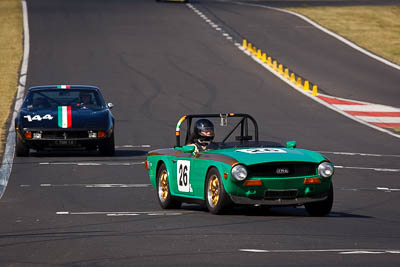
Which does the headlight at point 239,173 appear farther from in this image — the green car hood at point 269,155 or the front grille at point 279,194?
the front grille at point 279,194

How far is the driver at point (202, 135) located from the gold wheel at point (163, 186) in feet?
2.07

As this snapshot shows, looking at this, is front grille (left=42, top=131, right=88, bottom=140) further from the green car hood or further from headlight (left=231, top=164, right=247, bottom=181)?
headlight (left=231, top=164, right=247, bottom=181)

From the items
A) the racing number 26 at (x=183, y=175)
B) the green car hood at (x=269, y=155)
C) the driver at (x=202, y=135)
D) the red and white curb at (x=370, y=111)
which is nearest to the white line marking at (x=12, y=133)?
the racing number 26 at (x=183, y=175)

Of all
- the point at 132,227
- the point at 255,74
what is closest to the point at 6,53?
the point at 255,74

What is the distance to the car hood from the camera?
20641 mm

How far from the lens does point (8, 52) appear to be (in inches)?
1640

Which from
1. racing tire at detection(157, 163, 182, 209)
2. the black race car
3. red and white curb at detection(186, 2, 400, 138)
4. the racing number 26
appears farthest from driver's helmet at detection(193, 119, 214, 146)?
red and white curb at detection(186, 2, 400, 138)

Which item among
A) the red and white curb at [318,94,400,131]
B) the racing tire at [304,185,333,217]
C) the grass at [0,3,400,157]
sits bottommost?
the red and white curb at [318,94,400,131]

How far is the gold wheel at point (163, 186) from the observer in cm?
1359

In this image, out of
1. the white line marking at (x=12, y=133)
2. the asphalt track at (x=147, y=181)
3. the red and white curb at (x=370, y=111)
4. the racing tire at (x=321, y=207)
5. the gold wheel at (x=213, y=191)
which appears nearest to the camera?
the asphalt track at (x=147, y=181)

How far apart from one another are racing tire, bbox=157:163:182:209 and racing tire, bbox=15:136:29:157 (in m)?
7.45

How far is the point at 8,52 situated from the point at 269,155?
3139 cm

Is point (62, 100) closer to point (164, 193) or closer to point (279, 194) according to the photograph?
point (164, 193)

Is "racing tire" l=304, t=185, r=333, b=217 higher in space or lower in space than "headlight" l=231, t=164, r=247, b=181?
lower
